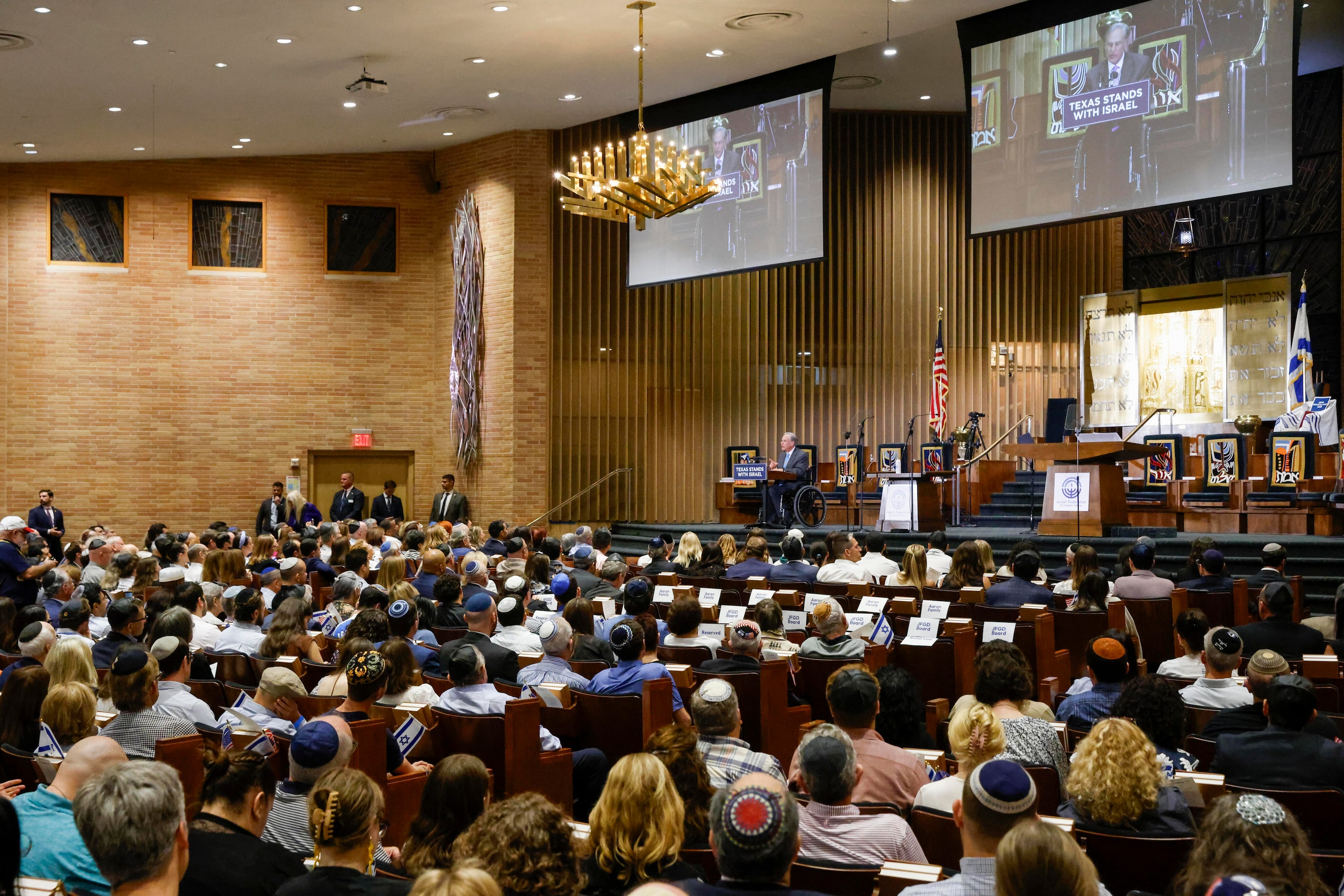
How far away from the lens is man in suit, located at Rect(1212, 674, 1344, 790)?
3586 mm

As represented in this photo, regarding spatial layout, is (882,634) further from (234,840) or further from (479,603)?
(234,840)

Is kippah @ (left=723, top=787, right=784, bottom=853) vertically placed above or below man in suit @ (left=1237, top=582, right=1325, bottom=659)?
above

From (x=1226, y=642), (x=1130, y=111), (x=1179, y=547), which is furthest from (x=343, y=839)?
(x=1130, y=111)

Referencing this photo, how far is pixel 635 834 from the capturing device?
2.71 meters

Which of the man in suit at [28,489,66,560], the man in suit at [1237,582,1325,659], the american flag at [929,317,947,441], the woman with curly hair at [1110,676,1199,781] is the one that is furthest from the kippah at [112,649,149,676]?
the american flag at [929,317,947,441]

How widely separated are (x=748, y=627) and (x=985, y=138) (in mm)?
8509

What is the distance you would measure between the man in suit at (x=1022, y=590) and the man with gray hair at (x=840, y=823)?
13.6 feet

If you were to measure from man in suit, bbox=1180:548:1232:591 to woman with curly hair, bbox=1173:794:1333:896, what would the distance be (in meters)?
5.60

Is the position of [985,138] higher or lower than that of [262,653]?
higher

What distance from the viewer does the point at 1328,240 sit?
1611 cm

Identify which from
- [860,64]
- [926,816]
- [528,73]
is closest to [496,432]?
[528,73]

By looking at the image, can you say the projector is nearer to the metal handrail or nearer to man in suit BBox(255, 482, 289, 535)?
man in suit BBox(255, 482, 289, 535)

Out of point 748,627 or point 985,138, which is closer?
point 748,627

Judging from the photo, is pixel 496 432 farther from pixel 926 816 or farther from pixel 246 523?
pixel 926 816
